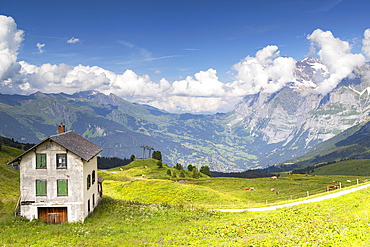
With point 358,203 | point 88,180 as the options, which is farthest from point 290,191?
point 88,180

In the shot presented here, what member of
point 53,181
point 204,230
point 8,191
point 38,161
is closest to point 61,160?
point 53,181

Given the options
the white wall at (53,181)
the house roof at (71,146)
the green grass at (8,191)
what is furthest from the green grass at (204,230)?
the house roof at (71,146)

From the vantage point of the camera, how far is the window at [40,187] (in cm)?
3603

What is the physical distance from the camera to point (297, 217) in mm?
30219

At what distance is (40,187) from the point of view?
3606 cm

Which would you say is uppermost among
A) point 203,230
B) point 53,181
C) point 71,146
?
point 71,146

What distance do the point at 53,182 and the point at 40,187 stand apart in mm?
2089

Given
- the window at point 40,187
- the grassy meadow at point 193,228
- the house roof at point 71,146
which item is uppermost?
the house roof at point 71,146

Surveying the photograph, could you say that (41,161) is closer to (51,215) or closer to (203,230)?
(51,215)

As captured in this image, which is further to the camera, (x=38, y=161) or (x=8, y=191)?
(x=8, y=191)

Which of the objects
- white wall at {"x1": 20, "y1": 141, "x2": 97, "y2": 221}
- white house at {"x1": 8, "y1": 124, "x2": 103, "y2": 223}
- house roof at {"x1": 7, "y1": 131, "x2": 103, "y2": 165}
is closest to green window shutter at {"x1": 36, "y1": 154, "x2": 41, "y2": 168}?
white house at {"x1": 8, "y1": 124, "x2": 103, "y2": 223}

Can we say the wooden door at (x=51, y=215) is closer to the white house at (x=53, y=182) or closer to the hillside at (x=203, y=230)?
the white house at (x=53, y=182)

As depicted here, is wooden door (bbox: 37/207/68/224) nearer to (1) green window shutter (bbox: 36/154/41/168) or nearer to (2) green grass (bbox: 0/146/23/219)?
(2) green grass (bbox: 0/146/23/219)

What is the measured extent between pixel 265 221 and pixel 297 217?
413cm
